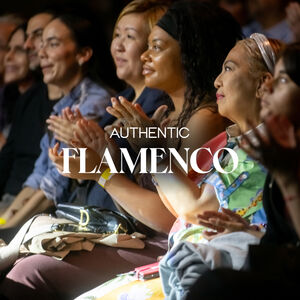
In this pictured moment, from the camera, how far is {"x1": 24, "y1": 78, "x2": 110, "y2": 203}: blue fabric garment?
382cm

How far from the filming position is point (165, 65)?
322 cm

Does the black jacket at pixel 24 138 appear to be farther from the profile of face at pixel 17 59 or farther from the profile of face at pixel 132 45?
the profile of face at pixel 132 45

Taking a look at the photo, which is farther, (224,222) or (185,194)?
(185,194)

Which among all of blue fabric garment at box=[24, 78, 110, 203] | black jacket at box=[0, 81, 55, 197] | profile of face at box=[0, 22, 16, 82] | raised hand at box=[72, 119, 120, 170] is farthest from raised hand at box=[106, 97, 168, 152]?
profile of face at box=[0, 22, 16, 82]

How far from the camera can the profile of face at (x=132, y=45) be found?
11.6ft

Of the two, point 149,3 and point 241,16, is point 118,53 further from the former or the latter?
point 241,16

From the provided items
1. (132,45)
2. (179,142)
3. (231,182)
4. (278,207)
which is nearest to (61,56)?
(132,45)

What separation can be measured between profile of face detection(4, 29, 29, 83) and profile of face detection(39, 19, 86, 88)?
Result: 2.67ft

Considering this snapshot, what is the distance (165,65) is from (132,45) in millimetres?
382

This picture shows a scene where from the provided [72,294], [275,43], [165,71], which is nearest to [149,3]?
[165,71]

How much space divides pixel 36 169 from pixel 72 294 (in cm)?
123

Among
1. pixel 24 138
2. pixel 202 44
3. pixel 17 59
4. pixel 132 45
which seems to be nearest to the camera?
pixel 202 44

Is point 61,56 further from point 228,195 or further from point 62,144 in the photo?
point 228,195

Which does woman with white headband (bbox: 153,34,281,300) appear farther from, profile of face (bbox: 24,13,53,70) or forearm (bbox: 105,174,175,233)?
profile of face (bbox: 24,13,53,70)
